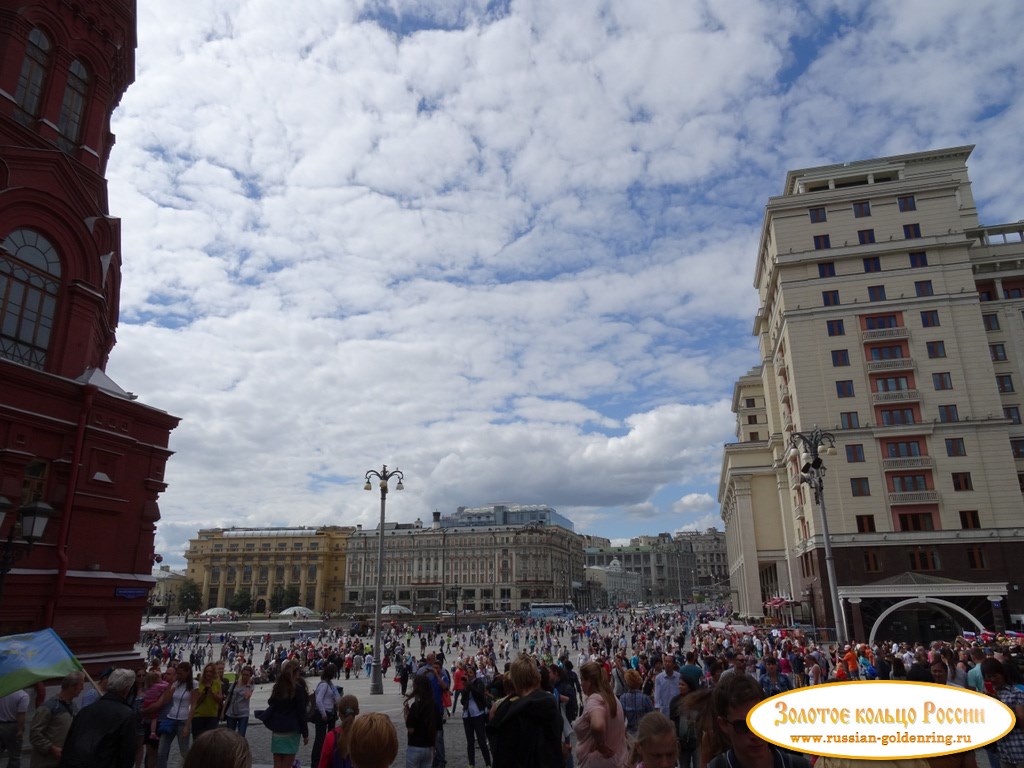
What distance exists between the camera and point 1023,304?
4541cm

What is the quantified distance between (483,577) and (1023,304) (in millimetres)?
97590

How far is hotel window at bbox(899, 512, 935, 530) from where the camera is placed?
3931 centimetres

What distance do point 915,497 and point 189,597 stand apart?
119 m

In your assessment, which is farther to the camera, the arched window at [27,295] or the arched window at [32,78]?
the arched window at [32,78]

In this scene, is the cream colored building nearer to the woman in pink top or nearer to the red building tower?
the red building tower

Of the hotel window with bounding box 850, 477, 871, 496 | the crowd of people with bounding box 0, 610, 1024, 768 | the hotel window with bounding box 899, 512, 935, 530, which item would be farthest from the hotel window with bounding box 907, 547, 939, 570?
the crowd of people with bounding box 0, 610, 1024, 768

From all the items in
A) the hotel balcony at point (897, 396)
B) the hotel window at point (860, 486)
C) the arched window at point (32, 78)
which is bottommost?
the hotel window at point (860, 486)

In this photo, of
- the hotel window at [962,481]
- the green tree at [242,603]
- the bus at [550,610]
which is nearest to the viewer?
the hotel window at [962,481]

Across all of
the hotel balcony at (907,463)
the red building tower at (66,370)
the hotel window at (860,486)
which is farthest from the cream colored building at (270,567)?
the red building tower at (66,370)

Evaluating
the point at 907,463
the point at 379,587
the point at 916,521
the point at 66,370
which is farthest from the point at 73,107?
the point at 916,521

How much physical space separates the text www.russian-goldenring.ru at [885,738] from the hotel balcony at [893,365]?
45.7 meters

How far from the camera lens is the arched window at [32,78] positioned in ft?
62.1

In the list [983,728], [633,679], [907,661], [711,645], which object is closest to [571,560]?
[711,645]

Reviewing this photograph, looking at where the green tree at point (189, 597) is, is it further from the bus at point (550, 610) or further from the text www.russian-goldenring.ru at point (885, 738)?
the text www.russian-goldenring.ru at point (885, 738)
